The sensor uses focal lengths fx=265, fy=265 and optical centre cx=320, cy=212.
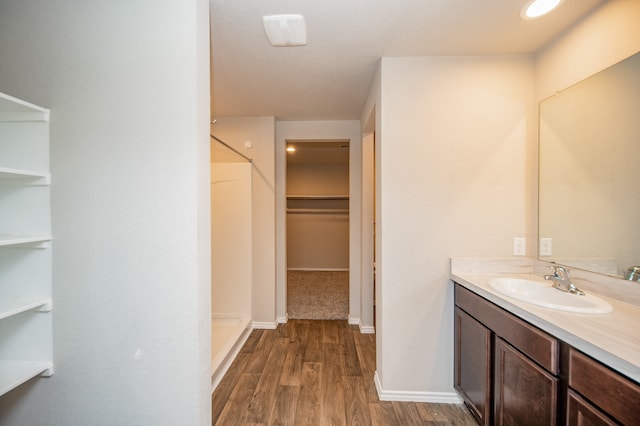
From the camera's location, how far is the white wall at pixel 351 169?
3184 millimetres

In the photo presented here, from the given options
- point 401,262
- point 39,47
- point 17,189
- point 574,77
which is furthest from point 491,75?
point 17,189

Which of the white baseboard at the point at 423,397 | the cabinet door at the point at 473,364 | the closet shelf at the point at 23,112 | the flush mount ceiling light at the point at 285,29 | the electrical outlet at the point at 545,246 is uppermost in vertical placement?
the flush mount ceiling light at the point at 285,29

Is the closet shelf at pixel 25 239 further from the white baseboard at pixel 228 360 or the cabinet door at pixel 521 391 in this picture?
the cabinet door at pixel 521 391

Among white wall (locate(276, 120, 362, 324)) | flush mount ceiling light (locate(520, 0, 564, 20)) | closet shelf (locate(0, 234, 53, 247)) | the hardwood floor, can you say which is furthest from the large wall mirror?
closet shelf (locate(0, 234, 53, 247))

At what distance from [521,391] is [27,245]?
93.8 inches

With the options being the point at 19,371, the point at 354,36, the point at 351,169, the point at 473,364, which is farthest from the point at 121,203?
the point at 351,169

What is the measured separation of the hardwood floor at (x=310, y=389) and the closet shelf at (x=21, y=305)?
1.18 m

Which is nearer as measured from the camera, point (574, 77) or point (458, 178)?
point (574, 77)

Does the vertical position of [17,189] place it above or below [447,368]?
above

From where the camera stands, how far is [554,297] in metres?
1.47

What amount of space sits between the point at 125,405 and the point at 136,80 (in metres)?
1.51

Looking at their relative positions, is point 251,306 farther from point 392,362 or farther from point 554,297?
point 554,297

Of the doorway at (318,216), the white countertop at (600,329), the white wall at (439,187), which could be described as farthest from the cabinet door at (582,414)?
the doorway at (318,216)

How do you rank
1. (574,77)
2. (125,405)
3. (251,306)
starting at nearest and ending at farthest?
1. (125,405)
2. (574,77)
3. (251,306)
